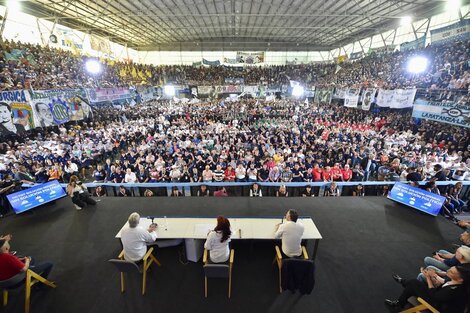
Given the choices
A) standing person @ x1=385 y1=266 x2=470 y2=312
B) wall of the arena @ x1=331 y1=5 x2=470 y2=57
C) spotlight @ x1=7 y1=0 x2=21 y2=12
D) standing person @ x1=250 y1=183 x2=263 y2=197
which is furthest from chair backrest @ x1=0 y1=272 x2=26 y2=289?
wall of the arena @ x1=331 y1=5 x2=470 y2=57

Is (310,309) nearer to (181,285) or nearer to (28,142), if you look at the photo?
(181,285)

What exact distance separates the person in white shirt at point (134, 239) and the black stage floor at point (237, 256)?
639mm

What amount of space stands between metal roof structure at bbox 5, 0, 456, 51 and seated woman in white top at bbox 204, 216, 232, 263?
16.0 m

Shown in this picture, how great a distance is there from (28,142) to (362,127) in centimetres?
2091

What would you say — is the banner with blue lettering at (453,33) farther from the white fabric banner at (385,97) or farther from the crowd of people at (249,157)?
the crowd of people at (249,157)

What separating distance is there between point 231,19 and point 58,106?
19.7m

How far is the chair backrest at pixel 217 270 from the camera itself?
128 inches

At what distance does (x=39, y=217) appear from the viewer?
5820 mm

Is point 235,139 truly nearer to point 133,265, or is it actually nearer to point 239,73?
point 133,265

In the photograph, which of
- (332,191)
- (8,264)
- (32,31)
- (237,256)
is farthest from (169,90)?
(8,264)

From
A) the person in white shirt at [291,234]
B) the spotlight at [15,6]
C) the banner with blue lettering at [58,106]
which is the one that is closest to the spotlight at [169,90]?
the banner with blue lettering at [58,106]

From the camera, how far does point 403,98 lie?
15.6m

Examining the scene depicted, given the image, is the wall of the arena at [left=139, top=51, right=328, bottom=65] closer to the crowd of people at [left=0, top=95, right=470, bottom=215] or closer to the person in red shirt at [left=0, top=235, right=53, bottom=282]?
the crowd of people at [left=0, top=95, right=470, bottom=215]

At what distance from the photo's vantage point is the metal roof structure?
1742 centimetres
